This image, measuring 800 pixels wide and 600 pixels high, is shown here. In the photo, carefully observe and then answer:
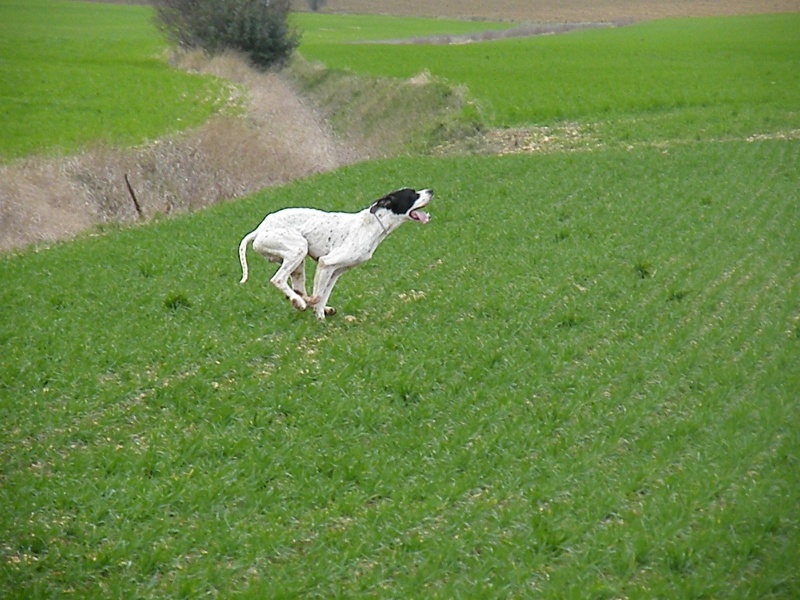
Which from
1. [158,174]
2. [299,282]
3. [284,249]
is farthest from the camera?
[158,174]

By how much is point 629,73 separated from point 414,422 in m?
38.6

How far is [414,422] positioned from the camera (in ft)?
27.2

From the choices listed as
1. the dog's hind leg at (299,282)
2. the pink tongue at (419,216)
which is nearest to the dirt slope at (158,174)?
the dog's hind leg at (299,282)

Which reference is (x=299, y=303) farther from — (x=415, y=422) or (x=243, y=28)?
(x=243, y=28)

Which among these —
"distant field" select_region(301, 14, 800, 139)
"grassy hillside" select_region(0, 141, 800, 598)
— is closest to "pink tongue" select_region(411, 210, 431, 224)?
"grassy hillside" select_region(0, 141, 800, 598)

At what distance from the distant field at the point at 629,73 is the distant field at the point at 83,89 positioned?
8.85 meters

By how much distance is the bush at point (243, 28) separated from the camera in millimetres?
43281

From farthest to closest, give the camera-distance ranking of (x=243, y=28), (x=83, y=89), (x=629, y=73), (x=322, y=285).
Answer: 1. (x=629, y=73)
2. (x=243, y=28)
3. (x=83, y=89)
4. (x=322, y=285)

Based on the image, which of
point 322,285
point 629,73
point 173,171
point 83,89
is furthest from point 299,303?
point 629,73

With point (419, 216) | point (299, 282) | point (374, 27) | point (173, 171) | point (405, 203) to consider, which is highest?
point (405, 203)

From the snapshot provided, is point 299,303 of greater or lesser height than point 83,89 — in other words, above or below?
above

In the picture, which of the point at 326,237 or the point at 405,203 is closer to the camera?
the point at 405,203

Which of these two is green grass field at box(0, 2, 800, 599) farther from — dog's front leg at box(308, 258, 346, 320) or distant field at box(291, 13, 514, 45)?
distant field at box(291, 13, 514, 45)

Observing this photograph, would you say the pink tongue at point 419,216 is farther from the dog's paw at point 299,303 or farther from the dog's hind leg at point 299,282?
the dog's paw at point 299,303
